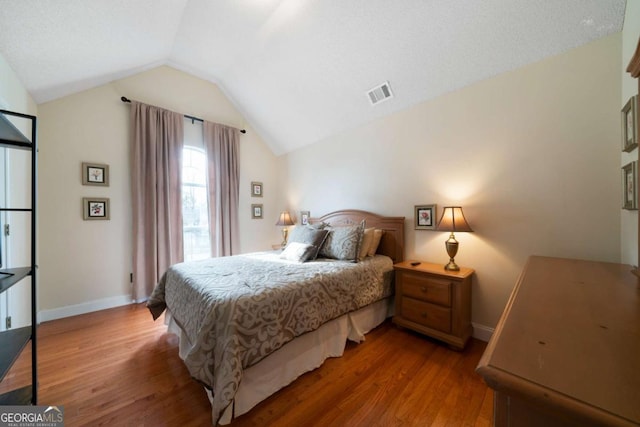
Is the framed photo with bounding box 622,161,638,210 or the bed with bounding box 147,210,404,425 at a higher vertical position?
the framed photo with bounding box 622,161,638,210

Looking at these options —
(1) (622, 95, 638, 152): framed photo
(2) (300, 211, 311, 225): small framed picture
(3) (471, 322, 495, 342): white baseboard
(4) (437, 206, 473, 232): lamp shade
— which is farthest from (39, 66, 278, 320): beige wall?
(1) (622, 95, 638, 152): framed photo

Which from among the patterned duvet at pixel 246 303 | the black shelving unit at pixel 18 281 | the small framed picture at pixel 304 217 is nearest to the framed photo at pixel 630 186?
the patterned duvet at pixel 246 303

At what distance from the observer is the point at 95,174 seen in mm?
2900

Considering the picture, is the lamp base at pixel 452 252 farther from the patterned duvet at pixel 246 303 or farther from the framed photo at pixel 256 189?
the framed photo at pixel 256 189

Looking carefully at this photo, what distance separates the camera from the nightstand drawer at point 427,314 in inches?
81.1

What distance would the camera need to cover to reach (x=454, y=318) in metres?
2.02

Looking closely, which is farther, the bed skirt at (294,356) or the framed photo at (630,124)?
the bed skirt at (294,356)

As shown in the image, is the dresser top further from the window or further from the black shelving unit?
the window

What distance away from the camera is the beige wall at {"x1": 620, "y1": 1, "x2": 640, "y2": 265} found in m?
1.37

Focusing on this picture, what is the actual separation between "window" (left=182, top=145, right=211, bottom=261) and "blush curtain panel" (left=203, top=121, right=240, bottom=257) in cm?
11

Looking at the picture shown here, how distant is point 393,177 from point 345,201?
821 mm

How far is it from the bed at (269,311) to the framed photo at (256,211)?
75.5 inches

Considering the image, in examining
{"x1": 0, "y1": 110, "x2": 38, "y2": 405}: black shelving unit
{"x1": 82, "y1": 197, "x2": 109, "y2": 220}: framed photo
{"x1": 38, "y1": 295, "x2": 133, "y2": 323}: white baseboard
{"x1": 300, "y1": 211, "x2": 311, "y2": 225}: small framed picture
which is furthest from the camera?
{"x1": 300, "y1": 211, "x2": 311, "y2": 225}: small framed picture

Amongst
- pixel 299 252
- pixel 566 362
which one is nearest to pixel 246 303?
pixel 299 252
